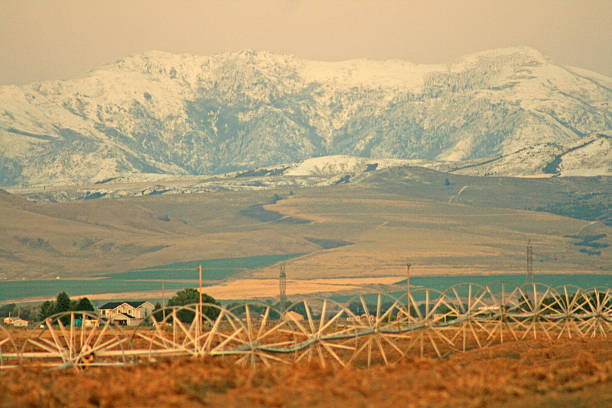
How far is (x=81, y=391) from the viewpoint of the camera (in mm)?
33344

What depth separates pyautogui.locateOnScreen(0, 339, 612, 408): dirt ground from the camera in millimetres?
30484

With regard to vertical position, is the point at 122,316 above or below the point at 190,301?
below

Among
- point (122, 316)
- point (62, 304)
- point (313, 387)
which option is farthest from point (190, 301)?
point (313, 387)

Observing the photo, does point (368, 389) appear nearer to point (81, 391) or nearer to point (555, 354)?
point (81, 391)

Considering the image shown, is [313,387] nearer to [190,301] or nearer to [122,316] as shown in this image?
[190,301]

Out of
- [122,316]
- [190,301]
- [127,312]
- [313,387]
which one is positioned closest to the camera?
[313,387]

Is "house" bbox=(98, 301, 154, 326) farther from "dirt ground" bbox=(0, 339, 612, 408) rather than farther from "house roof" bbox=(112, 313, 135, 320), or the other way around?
"dirt ground" bbox=(0, 339, 612, 408)

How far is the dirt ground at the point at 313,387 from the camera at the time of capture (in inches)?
1200

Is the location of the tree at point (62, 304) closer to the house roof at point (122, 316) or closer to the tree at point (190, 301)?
the house roof at point (122, 316)

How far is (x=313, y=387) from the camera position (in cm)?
3188

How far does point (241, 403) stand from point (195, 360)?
9.76 m

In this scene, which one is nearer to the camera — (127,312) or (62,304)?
(62,304)

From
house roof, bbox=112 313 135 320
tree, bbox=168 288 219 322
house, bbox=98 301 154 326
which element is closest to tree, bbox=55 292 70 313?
→ house, bbox=98 301 154 326

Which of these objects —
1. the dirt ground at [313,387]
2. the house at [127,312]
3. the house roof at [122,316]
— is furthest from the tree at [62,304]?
the dirt ground at [313,387]
